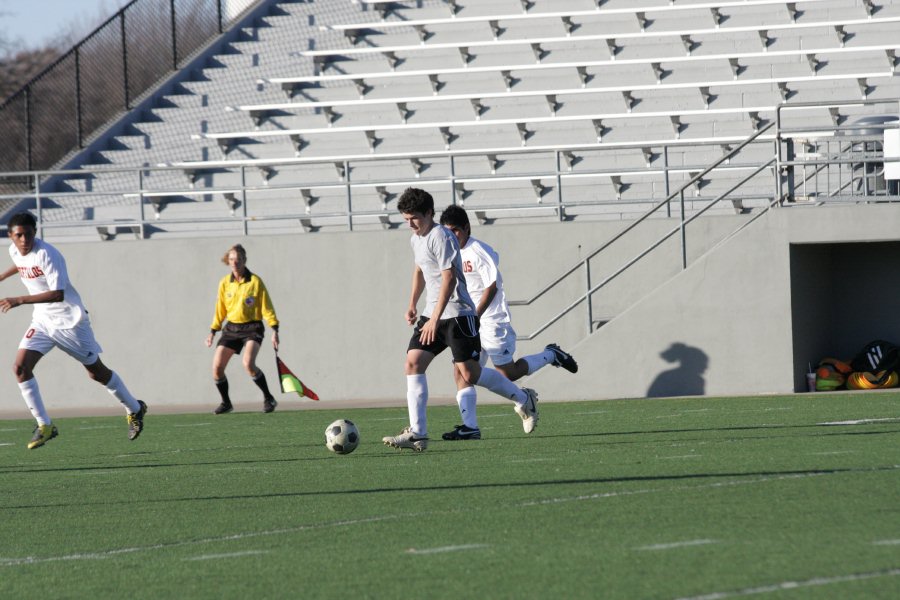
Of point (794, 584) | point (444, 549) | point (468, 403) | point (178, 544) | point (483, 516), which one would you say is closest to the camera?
point (794, 584)

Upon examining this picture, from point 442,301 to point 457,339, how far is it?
1.42ft

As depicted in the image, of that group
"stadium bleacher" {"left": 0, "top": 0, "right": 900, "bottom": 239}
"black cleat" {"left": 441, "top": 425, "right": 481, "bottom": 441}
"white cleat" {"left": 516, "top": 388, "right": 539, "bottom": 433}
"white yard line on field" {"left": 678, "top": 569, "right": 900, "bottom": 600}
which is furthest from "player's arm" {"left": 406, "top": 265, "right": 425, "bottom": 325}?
"stadium bleacher" {"left": 0, "top": 0, "right": 900, "bottom": 239}

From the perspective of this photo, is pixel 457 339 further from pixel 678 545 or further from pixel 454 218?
pixel 678 545

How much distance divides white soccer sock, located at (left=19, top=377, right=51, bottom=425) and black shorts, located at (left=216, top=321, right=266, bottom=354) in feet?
16.2

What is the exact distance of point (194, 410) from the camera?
1773 cm

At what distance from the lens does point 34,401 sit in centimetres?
1184

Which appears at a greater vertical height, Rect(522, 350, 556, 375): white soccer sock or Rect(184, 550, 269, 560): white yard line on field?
Rect(522, 350, 556, 375): white soccer sock

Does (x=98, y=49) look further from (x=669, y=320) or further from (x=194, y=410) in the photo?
(x=669, y=320)

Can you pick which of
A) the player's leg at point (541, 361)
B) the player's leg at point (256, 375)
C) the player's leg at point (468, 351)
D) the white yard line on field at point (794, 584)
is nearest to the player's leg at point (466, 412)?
the player's leg at point (468, 351)

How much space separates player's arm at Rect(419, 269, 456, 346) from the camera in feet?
31.6

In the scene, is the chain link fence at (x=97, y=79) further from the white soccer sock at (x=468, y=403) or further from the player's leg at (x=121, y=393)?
the white soccer sock at (x=468, y=403)

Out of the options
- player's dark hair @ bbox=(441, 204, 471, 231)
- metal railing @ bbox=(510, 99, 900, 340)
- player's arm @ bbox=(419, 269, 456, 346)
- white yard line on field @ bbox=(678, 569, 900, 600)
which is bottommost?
white yard line on field @ bbox=(678, 569, 900, 600)

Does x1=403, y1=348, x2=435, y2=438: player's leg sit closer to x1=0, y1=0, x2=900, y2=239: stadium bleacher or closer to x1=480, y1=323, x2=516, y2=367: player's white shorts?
x1=480, y1=323, x2=516, y2=367: player's white shorts

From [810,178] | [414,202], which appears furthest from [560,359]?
[810,178]
